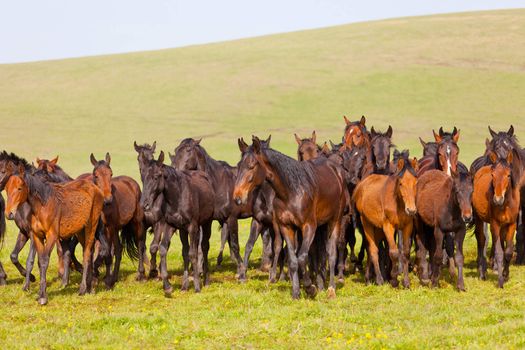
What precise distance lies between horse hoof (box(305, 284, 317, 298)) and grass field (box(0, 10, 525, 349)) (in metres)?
0.17

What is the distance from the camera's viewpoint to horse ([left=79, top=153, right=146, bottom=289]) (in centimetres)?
1302

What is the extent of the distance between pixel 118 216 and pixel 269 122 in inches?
1421

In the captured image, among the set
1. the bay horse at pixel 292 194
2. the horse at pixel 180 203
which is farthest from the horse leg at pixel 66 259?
the bay horse at pixel 292 194

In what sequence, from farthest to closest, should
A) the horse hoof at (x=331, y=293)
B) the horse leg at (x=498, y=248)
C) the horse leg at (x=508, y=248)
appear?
1. the horse leg at (x=508, y=248)
2. the horse leg at (x=498, y=248)
3. the horse hoof at (x=331, y=293)

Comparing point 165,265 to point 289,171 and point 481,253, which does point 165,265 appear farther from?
point 481,253

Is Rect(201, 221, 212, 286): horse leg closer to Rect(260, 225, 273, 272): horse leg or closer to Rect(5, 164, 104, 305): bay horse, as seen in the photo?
Rect(260, 225, 273, 272): horse leg

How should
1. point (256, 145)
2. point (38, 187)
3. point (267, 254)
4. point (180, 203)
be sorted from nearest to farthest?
point (256, 145), point (38, 187), point (180, 203), point (267, 254)

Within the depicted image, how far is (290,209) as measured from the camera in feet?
37.6

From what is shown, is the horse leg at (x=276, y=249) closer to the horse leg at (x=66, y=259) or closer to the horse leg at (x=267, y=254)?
the horse leg at (x=267, y=254)

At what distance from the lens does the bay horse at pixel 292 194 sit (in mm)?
11008

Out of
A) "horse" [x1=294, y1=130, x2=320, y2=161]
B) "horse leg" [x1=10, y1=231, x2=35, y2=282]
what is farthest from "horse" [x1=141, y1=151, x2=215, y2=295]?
"horse leg" [x1=10, y1=231, x2=35, y2=282]

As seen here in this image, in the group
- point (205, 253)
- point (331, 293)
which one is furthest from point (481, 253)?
point (205, 253)

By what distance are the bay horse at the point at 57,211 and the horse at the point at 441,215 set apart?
5.18 meters

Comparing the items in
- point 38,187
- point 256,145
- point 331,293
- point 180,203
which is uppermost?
point 256,145
